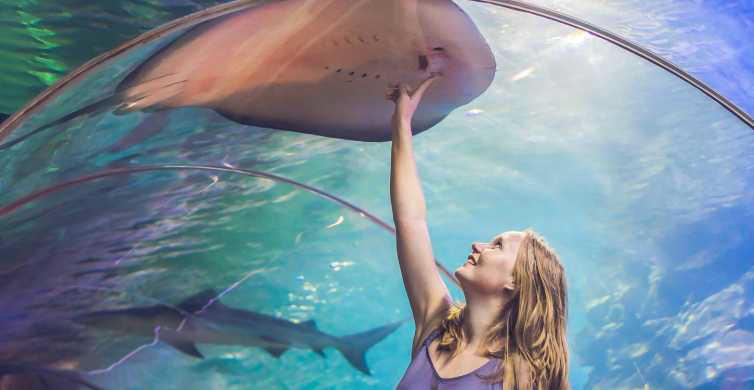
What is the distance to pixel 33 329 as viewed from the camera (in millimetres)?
3031

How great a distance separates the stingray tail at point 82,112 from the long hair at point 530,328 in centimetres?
142

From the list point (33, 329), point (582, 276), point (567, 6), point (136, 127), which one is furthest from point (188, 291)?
point (567, 6)

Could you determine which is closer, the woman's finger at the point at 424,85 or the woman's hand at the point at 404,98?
the woman's hand at the point at 404,98

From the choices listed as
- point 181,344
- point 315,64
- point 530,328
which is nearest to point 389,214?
point 181,344

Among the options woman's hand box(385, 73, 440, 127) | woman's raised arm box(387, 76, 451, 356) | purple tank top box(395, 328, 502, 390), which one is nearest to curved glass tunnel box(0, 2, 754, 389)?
woman's hand box(385, 73, 440, 127)

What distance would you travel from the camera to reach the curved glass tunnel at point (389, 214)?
258 cm

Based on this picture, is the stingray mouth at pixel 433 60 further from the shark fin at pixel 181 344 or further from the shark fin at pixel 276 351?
the shark fin at pixel 276 351

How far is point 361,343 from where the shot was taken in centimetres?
426

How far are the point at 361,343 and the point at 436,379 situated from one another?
117 inches

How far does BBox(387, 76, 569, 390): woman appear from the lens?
1.39 m

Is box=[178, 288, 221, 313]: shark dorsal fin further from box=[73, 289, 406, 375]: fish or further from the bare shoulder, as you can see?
the bare shoulder

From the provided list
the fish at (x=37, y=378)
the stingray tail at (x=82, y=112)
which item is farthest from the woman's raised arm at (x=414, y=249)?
the fish at (x=37, y=378)

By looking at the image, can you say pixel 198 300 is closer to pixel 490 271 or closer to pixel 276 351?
pixel 276 351

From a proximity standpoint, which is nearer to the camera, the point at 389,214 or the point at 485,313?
the point at 485,313
